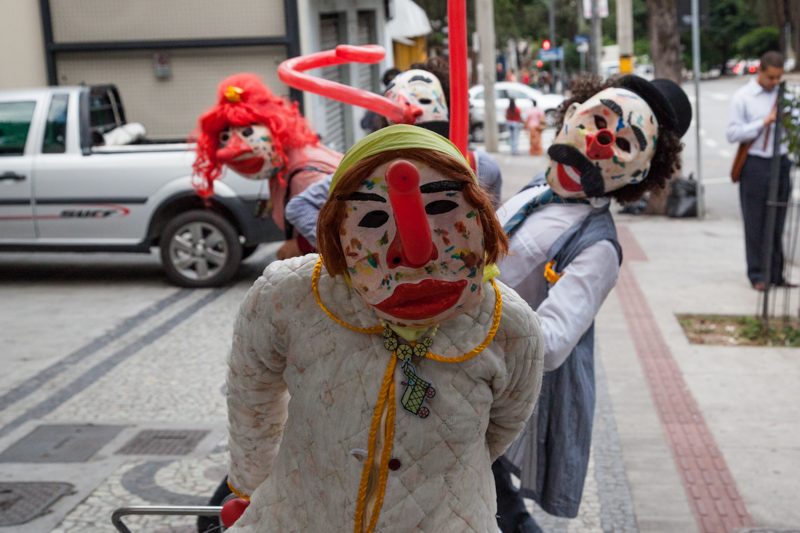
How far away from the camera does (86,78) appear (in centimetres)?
1438

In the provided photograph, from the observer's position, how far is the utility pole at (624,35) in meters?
16.1

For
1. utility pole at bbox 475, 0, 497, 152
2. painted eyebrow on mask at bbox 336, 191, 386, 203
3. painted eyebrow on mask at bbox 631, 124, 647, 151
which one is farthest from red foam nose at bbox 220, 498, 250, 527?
utility pole at bbox 475, 0, 497, 152

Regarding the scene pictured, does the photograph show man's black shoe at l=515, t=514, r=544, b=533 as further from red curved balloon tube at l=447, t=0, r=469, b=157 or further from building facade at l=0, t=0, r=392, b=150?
building facade at l=0, t=0, r=392, b=150

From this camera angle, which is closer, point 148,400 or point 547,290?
point 547,290

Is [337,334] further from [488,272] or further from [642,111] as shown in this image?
[642,111]

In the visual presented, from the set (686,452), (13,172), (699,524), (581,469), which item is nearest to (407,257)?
(581,469)

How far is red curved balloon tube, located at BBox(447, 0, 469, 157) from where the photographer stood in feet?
8.02

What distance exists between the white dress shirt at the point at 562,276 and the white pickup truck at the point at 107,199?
6.34 m

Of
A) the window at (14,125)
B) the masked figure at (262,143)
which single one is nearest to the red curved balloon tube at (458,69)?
the masked figure at (262,143)

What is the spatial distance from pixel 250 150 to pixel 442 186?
246cm

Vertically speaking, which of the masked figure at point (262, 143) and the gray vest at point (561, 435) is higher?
the masked figure at point (262, 143)

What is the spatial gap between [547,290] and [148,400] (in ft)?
12.4

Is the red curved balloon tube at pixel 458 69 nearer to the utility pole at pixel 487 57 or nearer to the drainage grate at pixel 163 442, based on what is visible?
the drainage grate at pixel 163 442

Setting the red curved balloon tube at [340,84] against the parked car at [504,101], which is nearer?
the red curved balloon tube at [340,84]
